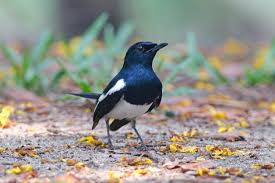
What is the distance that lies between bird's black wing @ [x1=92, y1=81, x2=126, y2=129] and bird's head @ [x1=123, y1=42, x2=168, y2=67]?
1.14 ft

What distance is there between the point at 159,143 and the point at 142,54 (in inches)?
27.9

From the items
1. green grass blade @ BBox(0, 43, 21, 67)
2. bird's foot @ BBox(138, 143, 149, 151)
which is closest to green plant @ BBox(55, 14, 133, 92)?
green grass blade @ BBox(0, 43, 21, 67)

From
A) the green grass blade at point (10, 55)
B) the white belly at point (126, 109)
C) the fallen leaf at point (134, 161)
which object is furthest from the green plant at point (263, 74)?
the fallen leaf at point (134, 161)

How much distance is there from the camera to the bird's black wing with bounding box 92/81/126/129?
18.0 feet

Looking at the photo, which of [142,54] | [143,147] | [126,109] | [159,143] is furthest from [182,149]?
[142,54]

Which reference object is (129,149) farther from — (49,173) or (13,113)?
(13,113)

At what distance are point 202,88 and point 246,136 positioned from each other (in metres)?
2.22

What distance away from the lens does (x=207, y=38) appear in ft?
69.9

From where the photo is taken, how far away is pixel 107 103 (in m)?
5.54

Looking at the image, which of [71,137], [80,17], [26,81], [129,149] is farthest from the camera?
[80,17]

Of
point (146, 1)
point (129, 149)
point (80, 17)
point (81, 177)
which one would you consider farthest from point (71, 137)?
point (146, 1)

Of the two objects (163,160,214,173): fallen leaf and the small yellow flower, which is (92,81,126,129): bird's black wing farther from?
the small yellow flower

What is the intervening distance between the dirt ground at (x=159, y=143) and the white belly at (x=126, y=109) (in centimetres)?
23

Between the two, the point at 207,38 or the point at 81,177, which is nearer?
the point at 81,177
